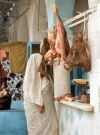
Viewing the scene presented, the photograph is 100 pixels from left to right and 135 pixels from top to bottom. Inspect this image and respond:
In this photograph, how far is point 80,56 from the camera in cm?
301

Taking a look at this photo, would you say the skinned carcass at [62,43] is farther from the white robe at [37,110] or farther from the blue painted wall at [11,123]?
the blue painted wall at [11,123]

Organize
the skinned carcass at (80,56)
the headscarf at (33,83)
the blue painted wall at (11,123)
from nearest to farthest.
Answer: the skinned carcass at (80,56)
the headscarf at (33,83)
the blue painted wall at (11,123)

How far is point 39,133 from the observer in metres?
4.23

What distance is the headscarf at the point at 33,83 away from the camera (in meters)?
4.13

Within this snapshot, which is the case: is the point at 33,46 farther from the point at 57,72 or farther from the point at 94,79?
the point at 94,79

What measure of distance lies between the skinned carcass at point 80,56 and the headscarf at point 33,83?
1.19 metres

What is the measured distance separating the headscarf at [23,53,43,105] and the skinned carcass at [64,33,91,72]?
1192 millimetres

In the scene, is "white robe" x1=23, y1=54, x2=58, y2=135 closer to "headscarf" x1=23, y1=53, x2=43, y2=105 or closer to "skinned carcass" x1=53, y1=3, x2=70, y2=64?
"headscarf" x1=23, y1=53, x2=43, y2=105

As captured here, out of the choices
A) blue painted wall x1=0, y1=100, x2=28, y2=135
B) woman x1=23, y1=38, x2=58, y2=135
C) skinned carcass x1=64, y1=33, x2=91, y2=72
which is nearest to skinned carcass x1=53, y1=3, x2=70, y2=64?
skinned carcass x1=64, y1=33, x2=91, y2=72

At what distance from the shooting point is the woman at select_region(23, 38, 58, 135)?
4176 millimetres

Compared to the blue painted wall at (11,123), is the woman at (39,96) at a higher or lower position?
higher

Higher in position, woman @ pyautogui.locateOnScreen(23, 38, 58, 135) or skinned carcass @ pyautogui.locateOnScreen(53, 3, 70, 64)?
skinned carcass @ pyautogui.locateOnScreen(53, 3, 70, 64)

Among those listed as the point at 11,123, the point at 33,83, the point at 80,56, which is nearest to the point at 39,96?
the point at 33,83

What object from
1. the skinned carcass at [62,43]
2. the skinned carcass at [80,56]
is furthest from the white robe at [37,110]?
the skinned carcass at [80,56]
